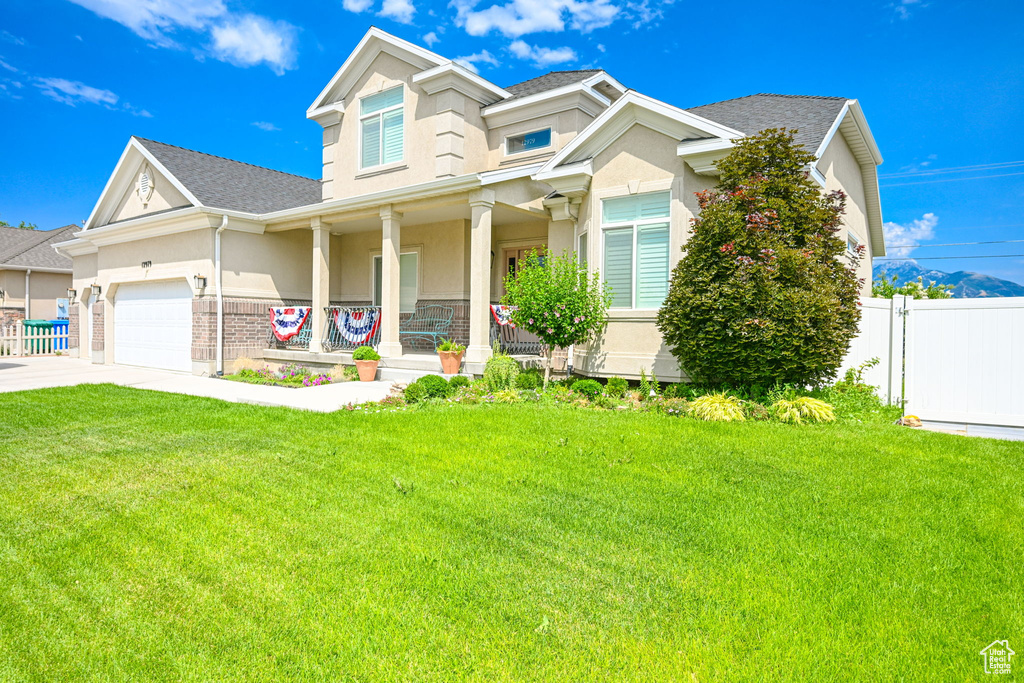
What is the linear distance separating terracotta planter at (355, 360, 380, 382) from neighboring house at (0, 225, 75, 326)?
69.5 ft

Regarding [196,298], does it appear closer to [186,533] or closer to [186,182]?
[186,182]

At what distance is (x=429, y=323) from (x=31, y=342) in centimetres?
1677

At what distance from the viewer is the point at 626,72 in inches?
596

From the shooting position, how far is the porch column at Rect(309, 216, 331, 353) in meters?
14.2

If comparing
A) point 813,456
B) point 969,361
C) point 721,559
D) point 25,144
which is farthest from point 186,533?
point 25,144

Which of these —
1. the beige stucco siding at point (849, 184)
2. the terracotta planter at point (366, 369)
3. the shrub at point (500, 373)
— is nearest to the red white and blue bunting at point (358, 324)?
the terracotta planter at point (366, 369)

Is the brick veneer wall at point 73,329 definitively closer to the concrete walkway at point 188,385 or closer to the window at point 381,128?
the concrete walkway at point 188,385

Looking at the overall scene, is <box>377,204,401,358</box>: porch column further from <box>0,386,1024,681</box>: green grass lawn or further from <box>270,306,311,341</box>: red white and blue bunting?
<box>0,386,1024,681</box>: green grass lawn

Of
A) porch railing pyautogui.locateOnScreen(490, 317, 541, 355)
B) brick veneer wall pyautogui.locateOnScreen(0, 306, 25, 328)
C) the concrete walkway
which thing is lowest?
the concrete walkway

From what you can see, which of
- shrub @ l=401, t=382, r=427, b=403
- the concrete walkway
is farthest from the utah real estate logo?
the concrete walkway

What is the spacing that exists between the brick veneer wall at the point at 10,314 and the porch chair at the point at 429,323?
21075 mm

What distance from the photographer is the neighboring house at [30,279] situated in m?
25.6

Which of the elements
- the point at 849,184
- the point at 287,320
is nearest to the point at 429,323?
the point at 287,320

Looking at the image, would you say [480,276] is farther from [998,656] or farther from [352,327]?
[998,656]
